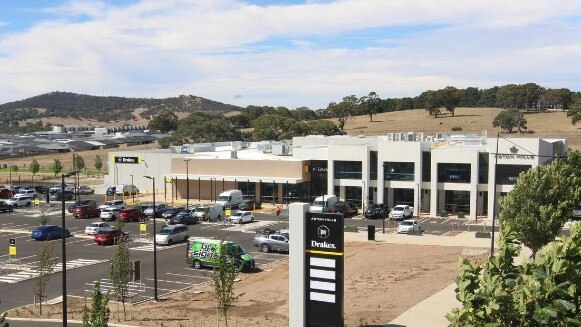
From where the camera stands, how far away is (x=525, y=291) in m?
13.2

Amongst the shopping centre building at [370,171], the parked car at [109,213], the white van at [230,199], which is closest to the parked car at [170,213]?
the parked car at [109,213]

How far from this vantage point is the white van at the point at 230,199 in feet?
226

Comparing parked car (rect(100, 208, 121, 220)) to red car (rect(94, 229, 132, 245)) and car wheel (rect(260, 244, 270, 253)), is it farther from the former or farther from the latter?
→ car wheel (rect(260, 244, 270, 253))

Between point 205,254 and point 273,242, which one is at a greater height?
point 205,254

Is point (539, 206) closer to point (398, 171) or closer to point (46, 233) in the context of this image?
point (398, 171)

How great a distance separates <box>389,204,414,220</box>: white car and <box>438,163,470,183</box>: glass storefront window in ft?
16.1

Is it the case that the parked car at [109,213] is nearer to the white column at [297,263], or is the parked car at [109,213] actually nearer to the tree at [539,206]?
the tree at [539,206]

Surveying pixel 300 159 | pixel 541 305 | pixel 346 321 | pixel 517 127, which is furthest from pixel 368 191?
pixel 517 127

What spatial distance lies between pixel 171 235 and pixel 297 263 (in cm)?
2771

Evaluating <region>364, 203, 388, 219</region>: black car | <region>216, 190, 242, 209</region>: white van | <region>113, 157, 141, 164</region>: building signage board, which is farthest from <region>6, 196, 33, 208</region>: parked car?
<region>364, 203, 388, 219</region>: black car

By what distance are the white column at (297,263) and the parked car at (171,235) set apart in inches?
1053

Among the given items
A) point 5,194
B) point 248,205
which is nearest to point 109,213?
point 248,205

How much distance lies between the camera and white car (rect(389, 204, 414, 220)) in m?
61.5

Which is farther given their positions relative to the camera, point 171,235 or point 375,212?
point 375,212
